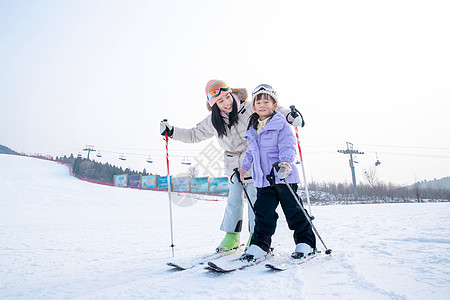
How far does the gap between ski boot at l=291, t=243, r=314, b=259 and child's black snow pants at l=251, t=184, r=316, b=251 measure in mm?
46

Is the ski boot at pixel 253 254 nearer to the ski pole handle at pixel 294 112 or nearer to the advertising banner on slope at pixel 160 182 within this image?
the ski pole handle at pixel 294 112

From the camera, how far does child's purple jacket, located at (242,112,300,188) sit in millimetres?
2123

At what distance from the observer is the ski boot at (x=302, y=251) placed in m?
1.82

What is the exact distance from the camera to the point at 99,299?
1.15m

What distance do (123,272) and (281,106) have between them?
2.08 meters

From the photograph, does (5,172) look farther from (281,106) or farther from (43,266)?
(281,106)

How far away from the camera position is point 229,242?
8.36ft

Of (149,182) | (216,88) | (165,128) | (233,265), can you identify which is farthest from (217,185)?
(233,265)

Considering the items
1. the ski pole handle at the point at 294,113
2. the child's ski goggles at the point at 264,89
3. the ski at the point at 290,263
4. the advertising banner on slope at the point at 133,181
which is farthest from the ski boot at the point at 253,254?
the advertising banner on slope at the point at 133,181

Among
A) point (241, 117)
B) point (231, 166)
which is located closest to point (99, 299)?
point (231, 166)

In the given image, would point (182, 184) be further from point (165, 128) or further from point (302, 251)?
point (302, 251)

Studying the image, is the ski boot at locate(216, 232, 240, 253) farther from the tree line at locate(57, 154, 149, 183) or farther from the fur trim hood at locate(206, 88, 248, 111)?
the tree line at locate(57, 154, 149, 183)

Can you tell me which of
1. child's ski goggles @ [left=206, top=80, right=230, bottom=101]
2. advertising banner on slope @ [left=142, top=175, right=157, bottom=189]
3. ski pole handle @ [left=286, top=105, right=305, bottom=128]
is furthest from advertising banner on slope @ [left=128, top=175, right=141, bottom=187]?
ski pole handle @ [left=286, top=105, right=305, bottom=128]

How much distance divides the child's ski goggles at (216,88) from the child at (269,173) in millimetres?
484
